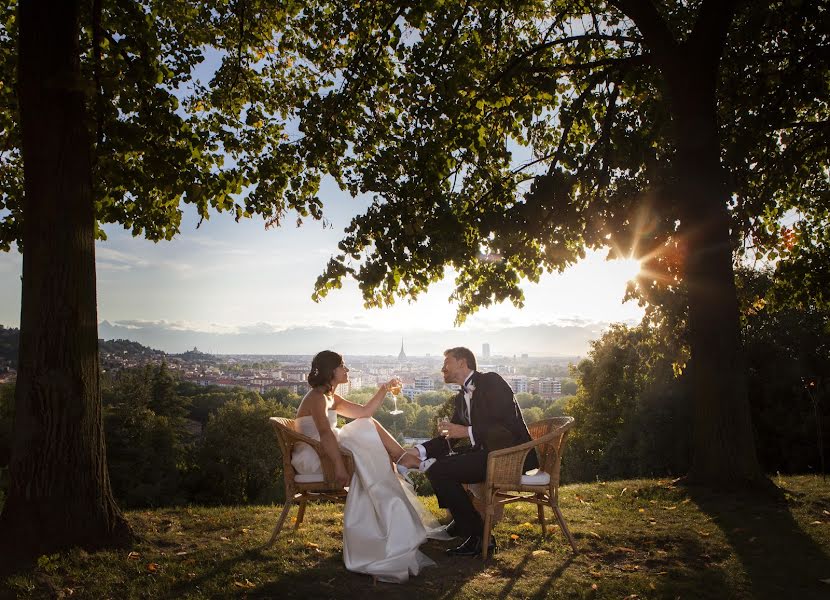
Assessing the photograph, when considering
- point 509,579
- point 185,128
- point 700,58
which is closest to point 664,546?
point 509,579

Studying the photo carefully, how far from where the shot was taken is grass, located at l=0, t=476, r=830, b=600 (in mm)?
4539

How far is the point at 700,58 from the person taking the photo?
839 cm

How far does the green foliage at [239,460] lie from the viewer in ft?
126

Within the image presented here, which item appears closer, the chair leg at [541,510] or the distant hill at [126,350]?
the chair leg at [541,510]

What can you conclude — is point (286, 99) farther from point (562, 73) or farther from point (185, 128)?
point (562, 73)

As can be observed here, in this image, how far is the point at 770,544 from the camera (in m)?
5.68

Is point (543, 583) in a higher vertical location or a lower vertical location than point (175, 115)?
lower

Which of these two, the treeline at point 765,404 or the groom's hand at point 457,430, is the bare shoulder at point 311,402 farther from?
the treeline at point 765,404

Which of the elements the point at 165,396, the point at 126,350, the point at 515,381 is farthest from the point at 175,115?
the point at 126,350

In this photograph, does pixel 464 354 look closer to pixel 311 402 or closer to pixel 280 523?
pixel 311 402

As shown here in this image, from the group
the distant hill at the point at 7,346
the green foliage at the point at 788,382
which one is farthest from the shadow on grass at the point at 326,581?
the distant hill at the point at 7,346

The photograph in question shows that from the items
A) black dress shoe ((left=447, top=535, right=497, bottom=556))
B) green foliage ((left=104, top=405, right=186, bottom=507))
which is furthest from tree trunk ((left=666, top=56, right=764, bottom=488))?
green foliage ((left=104, top=405, right=186, bottom=507))

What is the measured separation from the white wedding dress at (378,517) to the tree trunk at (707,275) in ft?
15.3

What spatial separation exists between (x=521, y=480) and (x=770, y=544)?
238 centimetres
